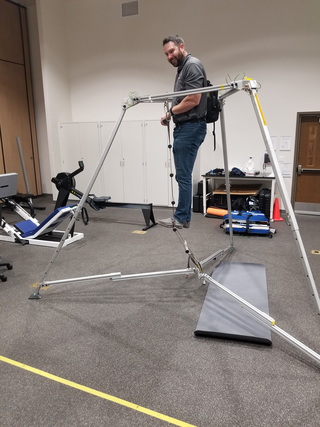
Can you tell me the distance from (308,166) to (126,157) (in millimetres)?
3814

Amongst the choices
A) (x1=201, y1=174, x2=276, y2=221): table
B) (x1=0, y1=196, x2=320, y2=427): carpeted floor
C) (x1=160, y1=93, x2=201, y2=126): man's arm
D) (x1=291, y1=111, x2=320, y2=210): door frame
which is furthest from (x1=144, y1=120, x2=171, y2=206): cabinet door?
(x1=160, y1=93, x2=201, y2=126): man's arm

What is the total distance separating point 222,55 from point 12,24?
492 centimetres

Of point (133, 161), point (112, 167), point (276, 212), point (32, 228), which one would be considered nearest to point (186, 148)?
point (32, 228)

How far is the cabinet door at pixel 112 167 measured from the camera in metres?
7.22

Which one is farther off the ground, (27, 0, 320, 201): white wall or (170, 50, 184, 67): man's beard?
(27, 0, 320, 201): white wall

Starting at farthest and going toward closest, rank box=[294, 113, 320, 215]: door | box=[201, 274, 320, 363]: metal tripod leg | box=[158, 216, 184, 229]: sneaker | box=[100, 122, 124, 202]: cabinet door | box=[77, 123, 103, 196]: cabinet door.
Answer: box=[77, 123, 103, 196]: cabinet door
box=[100, 122, 124, 202]: cabinet door
box=[294, 113, 320, 215]: door
box=[158, 216, 184, 229]: sneaker
box=[201, 274, 320, 363]: metal tripod leg

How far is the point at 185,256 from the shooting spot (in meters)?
4.27

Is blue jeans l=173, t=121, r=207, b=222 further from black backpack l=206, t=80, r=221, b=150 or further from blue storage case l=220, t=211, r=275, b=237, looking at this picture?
blue storage case l=220, t=211, r=275, b=237

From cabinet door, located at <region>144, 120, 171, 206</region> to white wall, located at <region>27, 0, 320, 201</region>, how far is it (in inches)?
28.0

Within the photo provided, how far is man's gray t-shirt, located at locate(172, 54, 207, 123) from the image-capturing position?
8.89 ft

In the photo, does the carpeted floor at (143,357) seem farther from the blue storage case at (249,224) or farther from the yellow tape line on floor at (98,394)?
the blue storage case at (249,224)

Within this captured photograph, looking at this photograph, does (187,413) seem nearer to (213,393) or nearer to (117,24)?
(213,393)

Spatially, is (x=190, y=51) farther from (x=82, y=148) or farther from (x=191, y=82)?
(x=191, y=82)

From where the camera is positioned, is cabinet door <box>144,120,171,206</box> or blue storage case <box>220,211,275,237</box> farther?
cabinet door <box>144,120,171,206</box>
